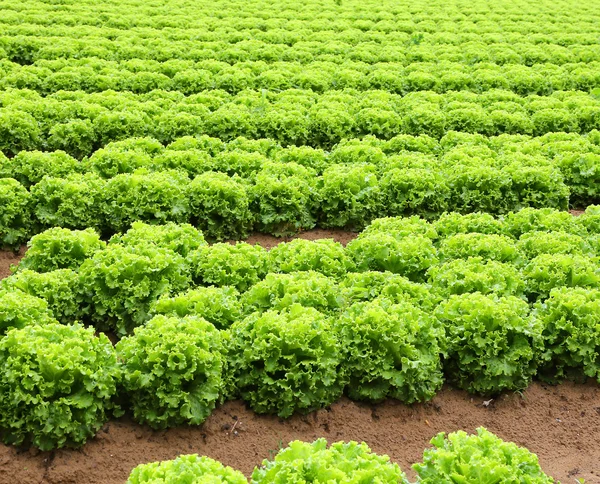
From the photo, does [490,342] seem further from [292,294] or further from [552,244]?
[552,244]

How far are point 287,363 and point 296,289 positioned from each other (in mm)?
1168

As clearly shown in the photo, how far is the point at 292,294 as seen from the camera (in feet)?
27.4

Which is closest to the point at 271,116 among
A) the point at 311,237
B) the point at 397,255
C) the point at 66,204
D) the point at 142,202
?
the point at 311,237

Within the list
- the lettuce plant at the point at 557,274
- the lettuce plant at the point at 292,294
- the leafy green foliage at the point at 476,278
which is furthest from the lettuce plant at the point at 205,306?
the lettuce plant at the point at 557,274

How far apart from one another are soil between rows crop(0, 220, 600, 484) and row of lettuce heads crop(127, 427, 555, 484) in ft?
4.12

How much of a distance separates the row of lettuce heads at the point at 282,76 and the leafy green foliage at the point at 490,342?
11.5 metres

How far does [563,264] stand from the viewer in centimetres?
930

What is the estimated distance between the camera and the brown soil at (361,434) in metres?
7.00

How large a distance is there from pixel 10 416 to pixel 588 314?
6.99m

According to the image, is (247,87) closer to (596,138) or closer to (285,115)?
(285,115)

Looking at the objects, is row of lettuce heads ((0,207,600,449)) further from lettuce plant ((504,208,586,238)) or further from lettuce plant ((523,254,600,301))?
lettuce plant ((504,208,586,238))

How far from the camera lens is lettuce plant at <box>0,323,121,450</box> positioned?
685 centimetres

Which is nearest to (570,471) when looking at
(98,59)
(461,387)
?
(461,387)

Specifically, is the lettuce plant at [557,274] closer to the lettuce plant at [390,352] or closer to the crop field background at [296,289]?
A: the crop field background at [296,289]
